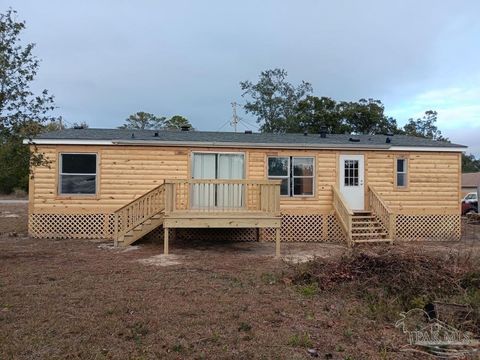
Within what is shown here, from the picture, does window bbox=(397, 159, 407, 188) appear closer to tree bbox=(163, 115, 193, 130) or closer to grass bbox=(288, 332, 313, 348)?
grass bbox=(288, 332, 313, 348)

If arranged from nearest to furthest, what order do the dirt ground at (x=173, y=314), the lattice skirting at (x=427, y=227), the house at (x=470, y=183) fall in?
the dirt ground at (x=173, y=314) → the lattice skirting at (x=427, y=227) → the house at (x=470, y=183)

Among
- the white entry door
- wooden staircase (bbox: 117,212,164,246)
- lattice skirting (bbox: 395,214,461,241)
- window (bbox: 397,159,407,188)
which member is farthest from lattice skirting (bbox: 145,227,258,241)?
window (bbox: 397,159,407,188)

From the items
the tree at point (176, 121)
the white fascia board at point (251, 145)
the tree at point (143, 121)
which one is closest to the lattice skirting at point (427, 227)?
the white fascia board at point (251, 145)

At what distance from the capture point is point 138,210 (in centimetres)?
1127

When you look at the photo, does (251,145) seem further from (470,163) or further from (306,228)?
(470,163)

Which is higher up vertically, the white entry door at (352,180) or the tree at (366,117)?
the tree at (366,117)

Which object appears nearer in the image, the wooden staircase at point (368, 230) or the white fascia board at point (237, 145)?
the wooden staircase at point (368, 230)

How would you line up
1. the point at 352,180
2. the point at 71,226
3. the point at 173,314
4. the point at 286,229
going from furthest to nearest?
1. the point at 352,180
2. the point at 286,229
3. the point at 71,226
4. the point at 173,314

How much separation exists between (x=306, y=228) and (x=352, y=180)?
7.28 ft

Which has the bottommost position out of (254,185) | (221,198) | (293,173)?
(221,198)

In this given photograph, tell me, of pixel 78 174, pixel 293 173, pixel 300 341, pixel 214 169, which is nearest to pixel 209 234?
pixel 214 169

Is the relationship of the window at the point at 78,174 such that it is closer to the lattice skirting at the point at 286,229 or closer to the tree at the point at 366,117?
the lattice skirting at the point at 286,229

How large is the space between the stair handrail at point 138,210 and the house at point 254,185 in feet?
0.12

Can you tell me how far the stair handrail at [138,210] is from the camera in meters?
10.9
